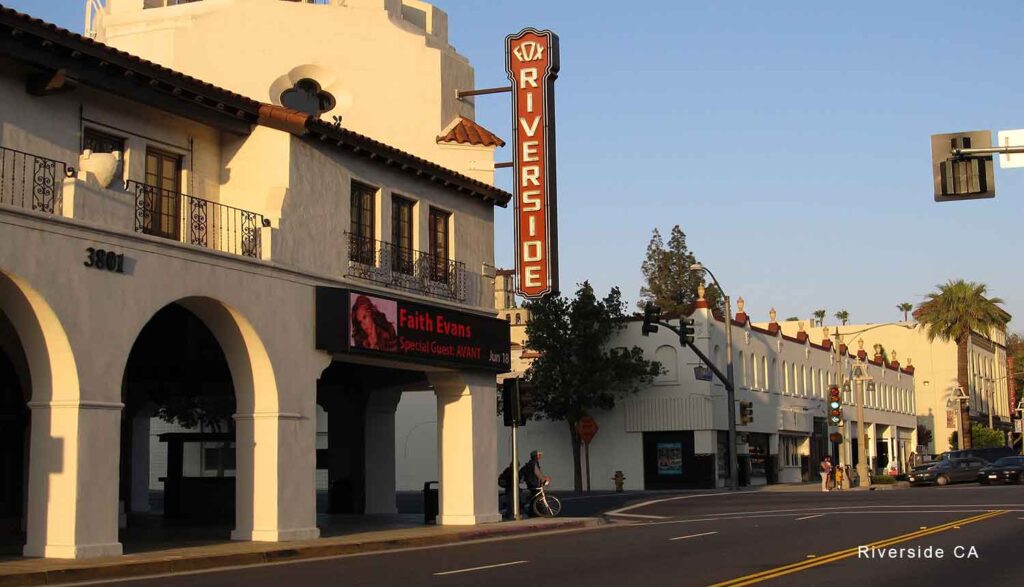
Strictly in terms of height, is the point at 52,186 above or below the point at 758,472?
above

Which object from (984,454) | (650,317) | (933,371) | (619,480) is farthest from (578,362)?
(933,371)

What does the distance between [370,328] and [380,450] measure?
344 inches

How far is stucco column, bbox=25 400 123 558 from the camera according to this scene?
1725 centimetres

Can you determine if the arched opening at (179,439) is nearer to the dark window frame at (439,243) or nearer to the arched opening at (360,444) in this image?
the arched opening at (360,444)

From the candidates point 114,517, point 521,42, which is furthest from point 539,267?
point 114,517

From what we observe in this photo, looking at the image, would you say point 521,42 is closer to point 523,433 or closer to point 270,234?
point 270,234

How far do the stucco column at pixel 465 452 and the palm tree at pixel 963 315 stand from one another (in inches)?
2315

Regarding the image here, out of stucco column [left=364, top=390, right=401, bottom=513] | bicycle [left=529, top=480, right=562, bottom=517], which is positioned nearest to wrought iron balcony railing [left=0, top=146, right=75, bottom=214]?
stucco column [left=364, top=390, right=401, bottom=513]

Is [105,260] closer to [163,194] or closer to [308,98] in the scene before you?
[163,194]

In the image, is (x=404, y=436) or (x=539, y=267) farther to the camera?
(x=404, y=436)

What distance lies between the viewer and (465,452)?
2680 centimetres

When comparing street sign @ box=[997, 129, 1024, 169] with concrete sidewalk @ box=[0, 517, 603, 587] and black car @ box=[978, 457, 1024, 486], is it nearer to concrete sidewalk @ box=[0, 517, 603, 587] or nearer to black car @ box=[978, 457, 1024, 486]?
concrete sidewalk @ box=[0, 517, 603, 587]

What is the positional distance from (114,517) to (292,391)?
15.5 feet

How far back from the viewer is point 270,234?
21.6 metres
